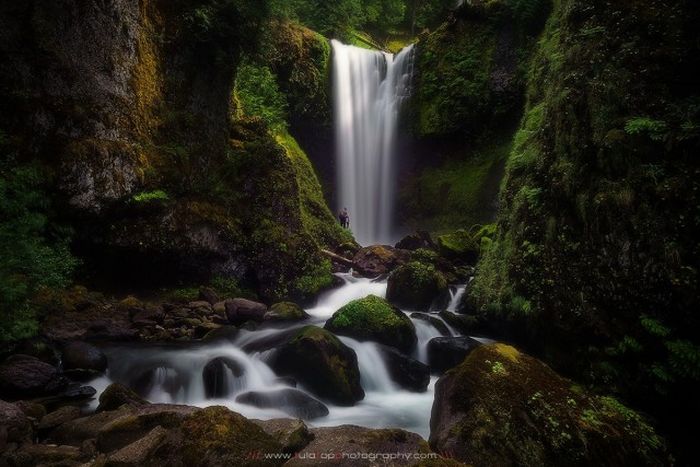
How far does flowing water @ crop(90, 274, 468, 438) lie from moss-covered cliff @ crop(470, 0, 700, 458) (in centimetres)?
261

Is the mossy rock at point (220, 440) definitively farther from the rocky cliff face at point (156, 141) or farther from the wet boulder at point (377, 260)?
the wet boulder at point (377, 260)

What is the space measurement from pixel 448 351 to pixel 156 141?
29.3ft

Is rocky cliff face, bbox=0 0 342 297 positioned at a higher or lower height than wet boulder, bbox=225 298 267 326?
higher

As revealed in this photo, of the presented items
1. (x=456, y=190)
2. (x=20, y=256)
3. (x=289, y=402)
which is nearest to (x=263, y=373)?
(x=289, y=402)

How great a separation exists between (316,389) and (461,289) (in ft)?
22.3

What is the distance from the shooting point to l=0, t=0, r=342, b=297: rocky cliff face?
29.0 ft

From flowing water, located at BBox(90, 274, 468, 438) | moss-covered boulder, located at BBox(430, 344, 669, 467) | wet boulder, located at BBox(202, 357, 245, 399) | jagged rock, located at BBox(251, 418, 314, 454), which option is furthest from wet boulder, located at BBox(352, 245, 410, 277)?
jagged rock, located at BBox(251, 418, 314, 454)

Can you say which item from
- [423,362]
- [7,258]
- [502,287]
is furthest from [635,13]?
[7,258]

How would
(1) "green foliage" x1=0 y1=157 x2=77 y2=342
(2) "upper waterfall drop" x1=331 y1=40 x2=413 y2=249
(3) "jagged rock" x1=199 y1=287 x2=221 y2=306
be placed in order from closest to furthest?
1. (1) "green foliage" x1=0 y1=157 x2=77 y2=342
2. (3) "jagged rock" x1=199 y1=287 x2=221 y2=306
3. (2) "upper waterfall drop" x1=331 y1=40 x2=413 y2=249

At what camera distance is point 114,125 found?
32.4 feet

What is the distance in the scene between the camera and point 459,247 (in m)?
15.3

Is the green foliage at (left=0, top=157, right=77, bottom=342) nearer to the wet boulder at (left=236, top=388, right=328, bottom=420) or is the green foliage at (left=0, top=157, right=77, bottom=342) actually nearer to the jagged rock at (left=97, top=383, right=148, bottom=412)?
the jagged rock at (left=97, top=383, right=148, bottom=412)

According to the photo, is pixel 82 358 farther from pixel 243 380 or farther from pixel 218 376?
pixel 243 380

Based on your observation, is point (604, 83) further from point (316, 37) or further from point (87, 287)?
point (316, 37)
